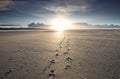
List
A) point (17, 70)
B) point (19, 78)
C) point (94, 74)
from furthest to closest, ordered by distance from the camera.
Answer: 1. point (17, 70)
2. point (94, 74)
3. point (19, 78)

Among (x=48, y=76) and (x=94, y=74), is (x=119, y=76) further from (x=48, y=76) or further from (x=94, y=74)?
(x=48, y=76)

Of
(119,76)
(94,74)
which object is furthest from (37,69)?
(119,76)

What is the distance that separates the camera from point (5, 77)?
6621 millimetres

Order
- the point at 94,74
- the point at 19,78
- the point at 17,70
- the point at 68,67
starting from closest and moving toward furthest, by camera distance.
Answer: the point at 19,78 < the point at 94,74 < the point at 17,70 < the point at 68,67

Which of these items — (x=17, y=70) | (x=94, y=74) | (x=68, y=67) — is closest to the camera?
(x=94, y=74)

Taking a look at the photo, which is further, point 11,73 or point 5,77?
point 11,73

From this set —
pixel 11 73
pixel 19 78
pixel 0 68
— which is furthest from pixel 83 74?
pixel 0 68

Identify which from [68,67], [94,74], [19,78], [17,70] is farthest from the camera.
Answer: [68,67]

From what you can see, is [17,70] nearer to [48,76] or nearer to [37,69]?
[37,69]

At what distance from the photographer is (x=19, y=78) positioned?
6504mm

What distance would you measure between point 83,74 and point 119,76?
158 cm

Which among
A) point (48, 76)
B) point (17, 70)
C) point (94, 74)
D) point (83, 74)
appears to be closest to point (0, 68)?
point (17, 70)

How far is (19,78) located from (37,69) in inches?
55.3

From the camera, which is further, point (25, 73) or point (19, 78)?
point (25, 73)
